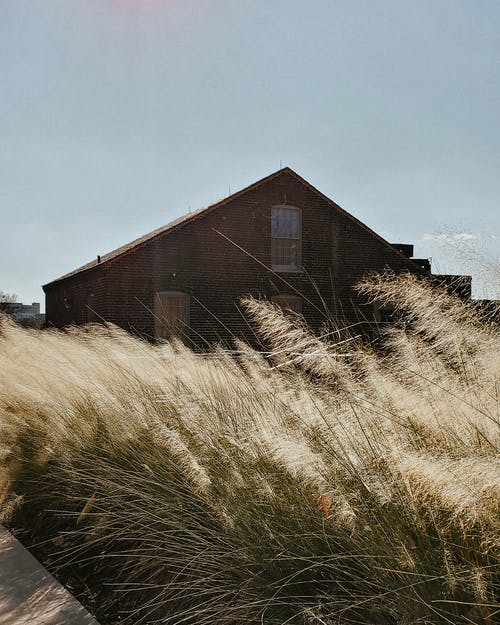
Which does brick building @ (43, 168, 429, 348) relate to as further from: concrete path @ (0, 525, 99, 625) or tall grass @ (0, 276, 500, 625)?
concrete path @ (0, 525, 99, 625)

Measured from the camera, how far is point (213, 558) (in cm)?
238

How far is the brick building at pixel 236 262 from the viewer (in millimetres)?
18375

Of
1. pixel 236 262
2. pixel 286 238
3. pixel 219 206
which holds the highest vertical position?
pixel 219 206

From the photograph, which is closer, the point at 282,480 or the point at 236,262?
the point at 282,480

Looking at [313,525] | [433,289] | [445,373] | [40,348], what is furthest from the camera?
[40,348]

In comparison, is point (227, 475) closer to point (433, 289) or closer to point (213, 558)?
point (213, 558)

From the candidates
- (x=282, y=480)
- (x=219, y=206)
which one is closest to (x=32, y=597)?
(x=282, y=480)

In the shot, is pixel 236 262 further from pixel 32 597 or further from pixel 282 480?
pixel 282 480

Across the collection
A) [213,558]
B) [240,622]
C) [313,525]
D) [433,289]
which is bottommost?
[240,622]

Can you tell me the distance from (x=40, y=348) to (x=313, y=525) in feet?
12.7

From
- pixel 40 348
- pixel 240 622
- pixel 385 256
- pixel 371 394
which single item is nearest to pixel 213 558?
pixel 240 622

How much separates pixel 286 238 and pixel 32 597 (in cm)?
1797

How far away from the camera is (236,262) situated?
1969 cm

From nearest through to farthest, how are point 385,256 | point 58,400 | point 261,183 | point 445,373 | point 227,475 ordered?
point 227,475 → point 445,373 → point 58,400 → point 261,183 → point 385,256
